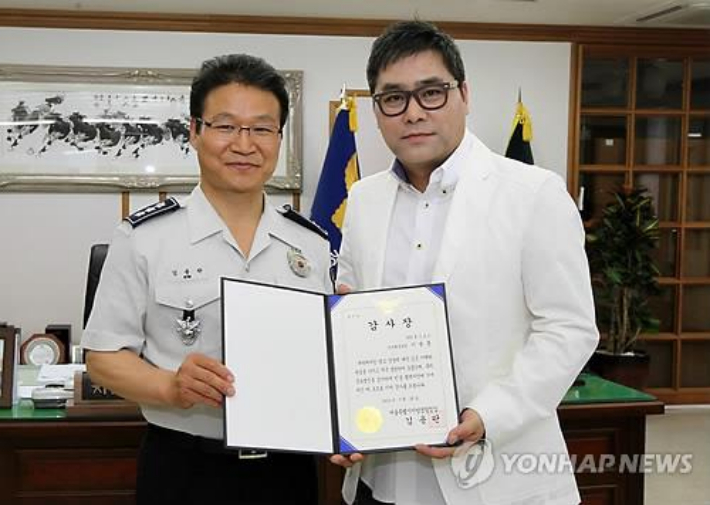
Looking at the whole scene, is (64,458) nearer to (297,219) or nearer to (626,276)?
(297,219)

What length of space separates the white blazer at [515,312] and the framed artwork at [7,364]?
1.48 meters

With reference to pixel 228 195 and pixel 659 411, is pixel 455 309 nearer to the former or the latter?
pixel 228 195

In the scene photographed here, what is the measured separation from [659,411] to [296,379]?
154 centimetres

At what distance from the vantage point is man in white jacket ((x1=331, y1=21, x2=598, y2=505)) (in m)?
1.43

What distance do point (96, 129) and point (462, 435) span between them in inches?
163

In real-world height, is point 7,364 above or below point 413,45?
below

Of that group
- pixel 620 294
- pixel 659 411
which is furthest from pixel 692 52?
pixel 659 411

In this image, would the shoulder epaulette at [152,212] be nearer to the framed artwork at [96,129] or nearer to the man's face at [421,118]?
the man's face at [421,118]

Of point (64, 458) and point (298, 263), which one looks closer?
point (298, 263)

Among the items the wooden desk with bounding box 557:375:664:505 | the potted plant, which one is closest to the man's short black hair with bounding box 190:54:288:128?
the wooden desk with bounding box 557:375:664:505

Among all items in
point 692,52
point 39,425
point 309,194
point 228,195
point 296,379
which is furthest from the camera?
point 692,52

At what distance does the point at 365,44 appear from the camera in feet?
16.7

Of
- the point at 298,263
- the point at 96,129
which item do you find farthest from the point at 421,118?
the point at 96,129

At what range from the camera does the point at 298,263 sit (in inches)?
63.2
